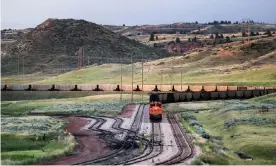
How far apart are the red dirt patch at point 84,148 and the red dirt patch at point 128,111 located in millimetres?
13289

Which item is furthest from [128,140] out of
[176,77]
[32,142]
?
[176,77]

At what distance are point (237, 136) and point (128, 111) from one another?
2730 centimetres

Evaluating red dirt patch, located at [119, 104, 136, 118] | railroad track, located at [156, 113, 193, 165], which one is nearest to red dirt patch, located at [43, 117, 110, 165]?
railroad track, located at [156, 113, 193, 165]

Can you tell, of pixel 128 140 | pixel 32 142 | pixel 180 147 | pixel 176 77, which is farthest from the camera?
pixel 176 77

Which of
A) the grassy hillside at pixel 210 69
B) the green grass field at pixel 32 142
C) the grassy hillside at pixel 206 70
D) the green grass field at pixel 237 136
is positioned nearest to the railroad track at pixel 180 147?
the green grass field at pixel 237 136

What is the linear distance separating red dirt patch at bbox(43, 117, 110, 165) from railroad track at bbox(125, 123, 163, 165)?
9.25 feet

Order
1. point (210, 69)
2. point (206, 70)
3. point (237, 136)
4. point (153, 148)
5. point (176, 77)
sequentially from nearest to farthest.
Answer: point (153, 148), point (237, 136), point (176, 77), point (206, 70), point (210, 69)

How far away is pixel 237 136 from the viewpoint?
45500 mm

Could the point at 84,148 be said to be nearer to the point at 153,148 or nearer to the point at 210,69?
the point at 153,148

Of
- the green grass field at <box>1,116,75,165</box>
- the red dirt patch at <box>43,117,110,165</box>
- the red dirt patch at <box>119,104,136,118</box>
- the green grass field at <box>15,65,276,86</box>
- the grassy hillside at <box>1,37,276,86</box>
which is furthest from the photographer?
the grassy hillside at <box>1,37,276,86</box>

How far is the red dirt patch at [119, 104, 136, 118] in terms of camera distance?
65.6 meters

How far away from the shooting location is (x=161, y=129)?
1998 inches

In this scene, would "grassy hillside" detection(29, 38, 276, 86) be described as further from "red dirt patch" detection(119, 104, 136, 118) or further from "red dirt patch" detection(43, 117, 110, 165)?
"red dirt patch" detection(43, 117, 110, 165)

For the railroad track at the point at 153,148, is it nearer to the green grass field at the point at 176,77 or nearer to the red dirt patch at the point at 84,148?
the red dirt patch at the point at 84,148
